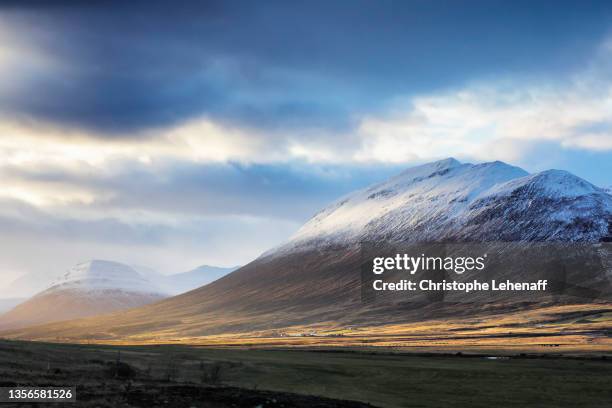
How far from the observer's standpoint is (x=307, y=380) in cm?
6994

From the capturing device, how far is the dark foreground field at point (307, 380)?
43938 millimetres

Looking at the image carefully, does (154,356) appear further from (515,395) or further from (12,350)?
(515,395)

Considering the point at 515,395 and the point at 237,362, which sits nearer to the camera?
the point at 515,395

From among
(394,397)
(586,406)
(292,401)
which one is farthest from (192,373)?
(586,406)

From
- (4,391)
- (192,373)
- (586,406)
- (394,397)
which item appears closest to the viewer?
(4,391)

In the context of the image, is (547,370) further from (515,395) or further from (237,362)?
(237,362)

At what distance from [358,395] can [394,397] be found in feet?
10.6

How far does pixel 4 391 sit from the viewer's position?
1578 inches

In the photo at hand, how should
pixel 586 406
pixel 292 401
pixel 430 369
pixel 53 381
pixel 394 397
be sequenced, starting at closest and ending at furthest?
pixel 292 401
pixel 53 381
pixel 586 406
pixel 394 397
pixel 430 369

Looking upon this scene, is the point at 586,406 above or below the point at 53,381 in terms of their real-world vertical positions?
below

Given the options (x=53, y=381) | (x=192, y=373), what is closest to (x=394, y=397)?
(x=192, y=373)

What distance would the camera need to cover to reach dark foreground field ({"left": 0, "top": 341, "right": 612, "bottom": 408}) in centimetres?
4394

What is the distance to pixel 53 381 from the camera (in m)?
47.3

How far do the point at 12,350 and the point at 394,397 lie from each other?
141 feet
